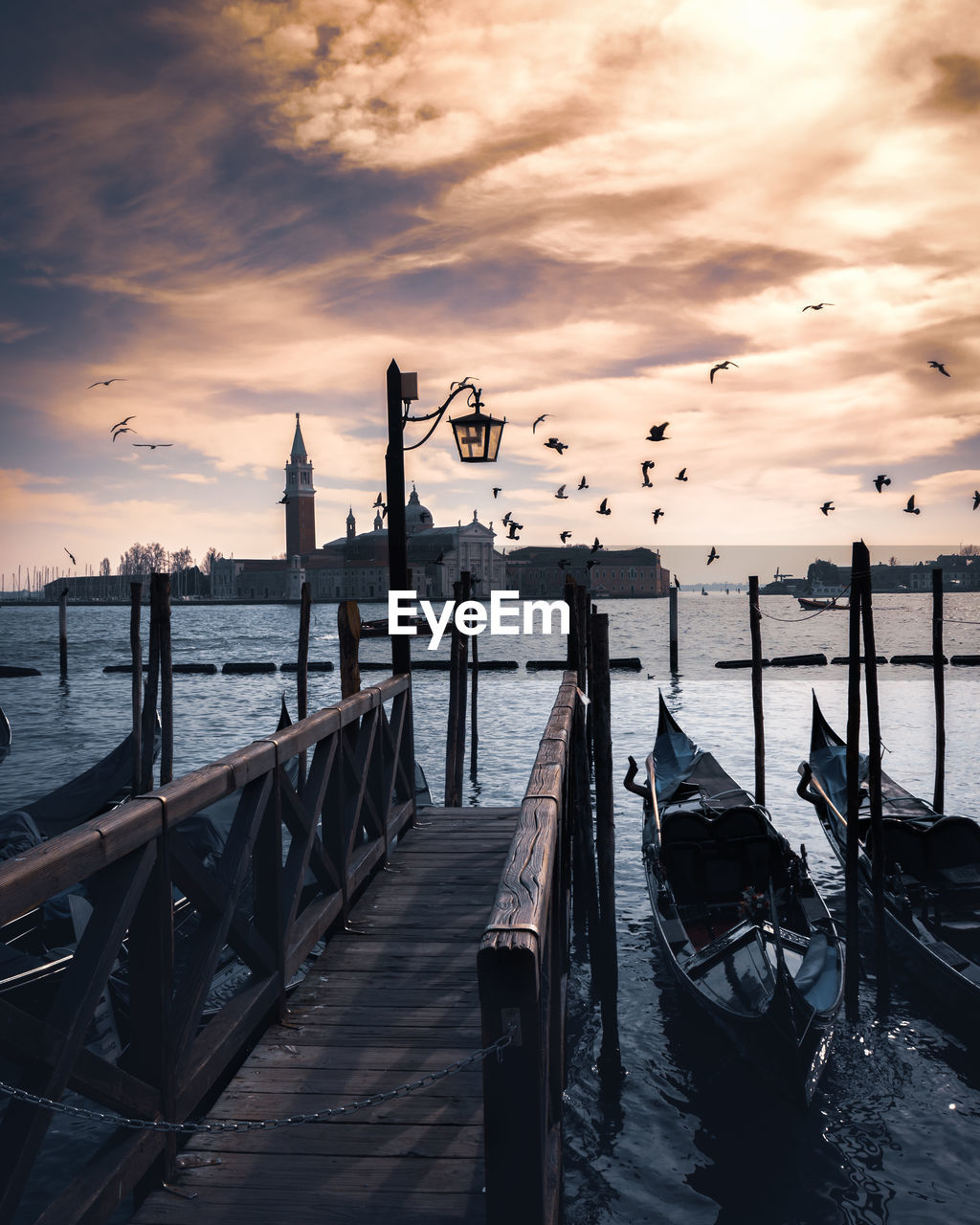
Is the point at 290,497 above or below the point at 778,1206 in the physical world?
above

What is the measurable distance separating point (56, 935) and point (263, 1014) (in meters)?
3.38

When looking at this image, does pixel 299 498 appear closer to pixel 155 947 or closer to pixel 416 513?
pixel 416 513

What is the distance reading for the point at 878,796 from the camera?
6387 millimetres

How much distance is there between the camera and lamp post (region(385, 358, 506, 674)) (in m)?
6.27

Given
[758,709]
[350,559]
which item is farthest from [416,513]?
[758,709]

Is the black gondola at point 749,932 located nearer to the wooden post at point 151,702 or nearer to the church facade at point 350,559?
the wooden post at point 151,702

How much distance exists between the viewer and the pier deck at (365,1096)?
2.27m

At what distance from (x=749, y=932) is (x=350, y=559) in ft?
352

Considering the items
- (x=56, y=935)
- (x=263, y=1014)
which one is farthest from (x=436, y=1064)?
(x=56, y=935)

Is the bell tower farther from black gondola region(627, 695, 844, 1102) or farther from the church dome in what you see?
black gondola region(627, 695, 844, 1102)

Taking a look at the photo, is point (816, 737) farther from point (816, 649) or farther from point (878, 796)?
point (816, 649)

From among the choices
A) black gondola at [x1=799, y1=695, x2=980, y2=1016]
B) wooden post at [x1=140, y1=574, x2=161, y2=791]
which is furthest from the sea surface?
wooden post at [x1=140, y1=574, x2=161, y2=791]

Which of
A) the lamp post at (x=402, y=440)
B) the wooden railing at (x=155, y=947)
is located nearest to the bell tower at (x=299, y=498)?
the lamp post at (x=402, y=440)

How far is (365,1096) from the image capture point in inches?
110
